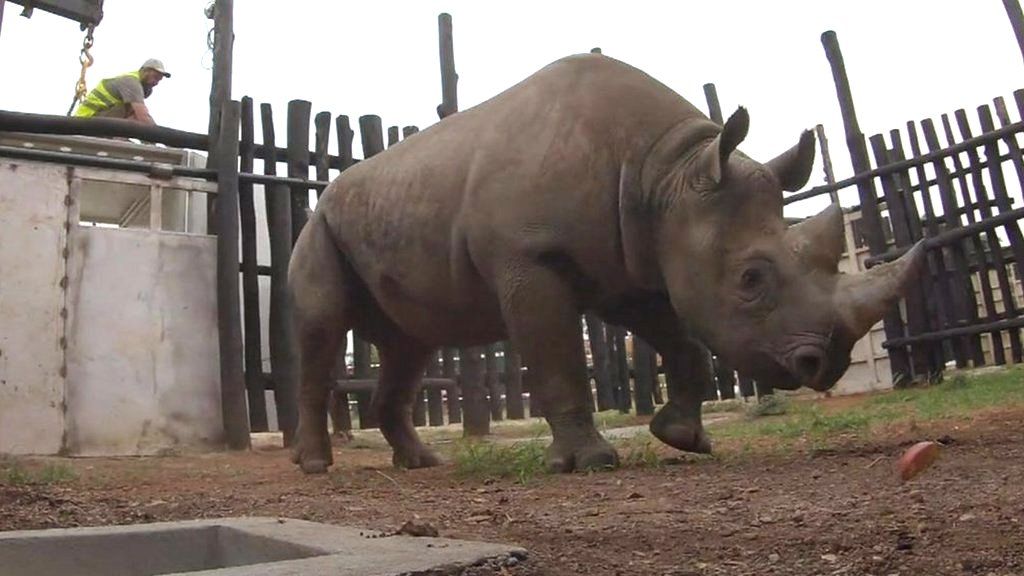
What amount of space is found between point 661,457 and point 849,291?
142 cm

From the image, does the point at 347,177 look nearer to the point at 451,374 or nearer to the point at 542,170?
the point at 542,170

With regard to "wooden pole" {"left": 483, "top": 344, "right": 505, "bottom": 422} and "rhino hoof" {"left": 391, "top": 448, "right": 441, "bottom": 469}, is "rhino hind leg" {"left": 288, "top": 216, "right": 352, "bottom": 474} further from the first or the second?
"wooden pole" {"left": 483, "top": 344, "right": 505, "bottom": 422}

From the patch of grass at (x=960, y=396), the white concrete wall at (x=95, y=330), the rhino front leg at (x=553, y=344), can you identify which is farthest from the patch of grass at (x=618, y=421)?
the rhino front leg at (x=553, y=344)

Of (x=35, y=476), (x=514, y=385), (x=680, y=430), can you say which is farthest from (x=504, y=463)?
(x=514, y=385)

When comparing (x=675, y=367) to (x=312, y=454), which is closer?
(x=675, y=367)

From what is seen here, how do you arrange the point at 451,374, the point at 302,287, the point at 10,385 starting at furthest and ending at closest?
the point at 451,374 < the point at 10,385 < the point at 302,287

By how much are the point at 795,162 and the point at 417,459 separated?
8.39 feet

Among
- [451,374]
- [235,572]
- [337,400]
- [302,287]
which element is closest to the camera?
[235,572]

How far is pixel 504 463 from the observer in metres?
4.70

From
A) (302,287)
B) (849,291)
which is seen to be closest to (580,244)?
(849,291)

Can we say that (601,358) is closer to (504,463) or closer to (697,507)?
(504,463)

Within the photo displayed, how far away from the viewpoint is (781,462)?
160 inches

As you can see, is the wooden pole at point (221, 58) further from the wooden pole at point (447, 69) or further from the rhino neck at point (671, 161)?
the rhino neck at point (671, 161)

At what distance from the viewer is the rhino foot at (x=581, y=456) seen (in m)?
4.27
